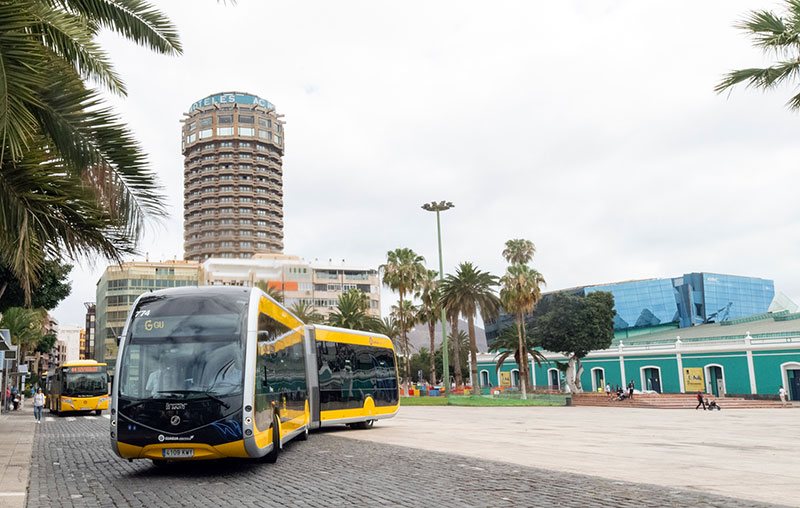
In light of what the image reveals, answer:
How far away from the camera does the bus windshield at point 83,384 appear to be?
1453 inches

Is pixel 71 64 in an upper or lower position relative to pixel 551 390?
upper

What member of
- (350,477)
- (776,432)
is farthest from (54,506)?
(776,432)

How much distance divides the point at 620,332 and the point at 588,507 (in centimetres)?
9529

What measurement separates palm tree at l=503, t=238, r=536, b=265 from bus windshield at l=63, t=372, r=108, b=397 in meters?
37.5

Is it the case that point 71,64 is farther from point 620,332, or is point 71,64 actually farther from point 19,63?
point 620,332

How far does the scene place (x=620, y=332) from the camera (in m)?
98.1

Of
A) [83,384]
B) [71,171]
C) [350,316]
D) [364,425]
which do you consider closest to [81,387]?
[83,384]

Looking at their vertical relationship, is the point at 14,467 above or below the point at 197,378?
below

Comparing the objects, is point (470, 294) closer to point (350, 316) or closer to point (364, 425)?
point (350, 316)

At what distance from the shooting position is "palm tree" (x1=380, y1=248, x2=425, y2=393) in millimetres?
60938

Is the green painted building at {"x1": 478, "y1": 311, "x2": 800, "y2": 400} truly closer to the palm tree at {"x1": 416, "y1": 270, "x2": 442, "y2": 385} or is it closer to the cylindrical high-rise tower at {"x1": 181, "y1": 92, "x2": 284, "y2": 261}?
the palm tree at {"x1": 416, "y1": 270, "x2": 442, "y2": 385}

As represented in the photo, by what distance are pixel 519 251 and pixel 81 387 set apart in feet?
127

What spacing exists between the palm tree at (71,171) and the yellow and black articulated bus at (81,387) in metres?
30.4

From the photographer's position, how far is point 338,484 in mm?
9969
